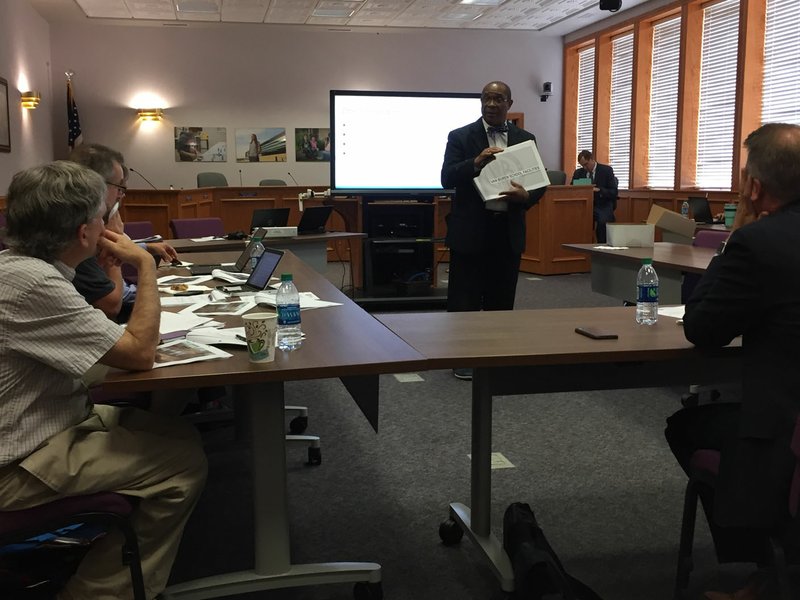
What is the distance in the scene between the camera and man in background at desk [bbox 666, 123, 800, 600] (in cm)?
155

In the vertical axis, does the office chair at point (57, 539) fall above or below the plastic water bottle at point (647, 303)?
below

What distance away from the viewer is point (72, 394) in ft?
5.12

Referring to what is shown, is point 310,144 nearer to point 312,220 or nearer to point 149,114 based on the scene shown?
point 149,114

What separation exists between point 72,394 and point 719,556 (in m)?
1.58

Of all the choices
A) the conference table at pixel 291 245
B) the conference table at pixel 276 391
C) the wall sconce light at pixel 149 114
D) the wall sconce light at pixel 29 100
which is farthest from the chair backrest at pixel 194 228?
the wall sconce light at pixel 149 114

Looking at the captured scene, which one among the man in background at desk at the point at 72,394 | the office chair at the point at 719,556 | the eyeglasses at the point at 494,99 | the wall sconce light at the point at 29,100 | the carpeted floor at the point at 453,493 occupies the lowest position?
the carpeted floor at the point at 453,493

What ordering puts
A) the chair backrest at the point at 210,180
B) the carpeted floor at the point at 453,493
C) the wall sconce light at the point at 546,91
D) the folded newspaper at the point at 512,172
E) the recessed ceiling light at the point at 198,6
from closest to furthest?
1. the carpeted floor at the point at 453,493
2. the folded newspaper at the point at 512,172
3. the recessed ceiling light at the point at 198,6
4. the chair backrest at the point at 210,180
5. the wall sconce light at the point at 546,91

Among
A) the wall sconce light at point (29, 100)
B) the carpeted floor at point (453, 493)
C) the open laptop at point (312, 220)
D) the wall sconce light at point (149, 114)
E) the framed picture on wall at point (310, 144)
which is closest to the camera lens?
the carpeted floor at point (453, 493)

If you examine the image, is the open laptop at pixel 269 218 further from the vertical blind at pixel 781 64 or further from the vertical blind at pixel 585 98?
the vertical blind at pixel 585 98

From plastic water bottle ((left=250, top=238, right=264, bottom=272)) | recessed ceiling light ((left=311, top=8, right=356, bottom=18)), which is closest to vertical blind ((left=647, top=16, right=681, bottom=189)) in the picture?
recessed ceiling light ((left=311, top=8, right=356, bottom=18))

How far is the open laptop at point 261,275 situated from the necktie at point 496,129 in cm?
160

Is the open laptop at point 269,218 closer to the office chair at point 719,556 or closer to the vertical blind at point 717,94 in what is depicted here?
the office chair at point 719,556

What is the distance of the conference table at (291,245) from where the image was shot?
4.64 metres

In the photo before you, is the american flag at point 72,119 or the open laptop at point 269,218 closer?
the open laptop at point 269,218
